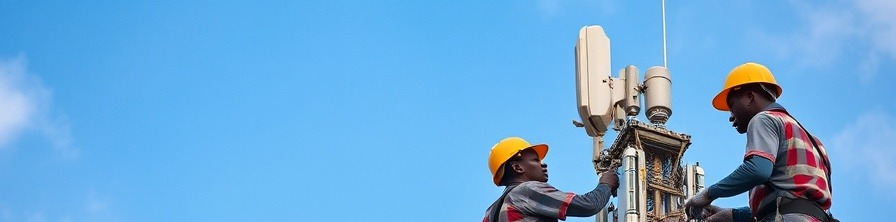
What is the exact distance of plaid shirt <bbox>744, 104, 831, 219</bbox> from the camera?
29.2ft

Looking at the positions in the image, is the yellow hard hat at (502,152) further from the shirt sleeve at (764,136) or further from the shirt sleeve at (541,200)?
the shirt sleeve at (764,136)

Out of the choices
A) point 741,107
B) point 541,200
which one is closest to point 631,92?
point 541,200

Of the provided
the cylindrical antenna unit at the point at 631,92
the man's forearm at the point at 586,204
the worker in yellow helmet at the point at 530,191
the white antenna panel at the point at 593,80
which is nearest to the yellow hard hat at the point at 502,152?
the worker in yellow helmet at the point at 530,191

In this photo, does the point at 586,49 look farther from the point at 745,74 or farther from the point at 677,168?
the point at 745,74

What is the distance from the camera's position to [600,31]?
32875 mm

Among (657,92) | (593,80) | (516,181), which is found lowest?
(516,181)

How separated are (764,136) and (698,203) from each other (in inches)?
29.4

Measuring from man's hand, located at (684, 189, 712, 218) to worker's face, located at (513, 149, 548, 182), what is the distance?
185 cm

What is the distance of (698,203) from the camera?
949cm

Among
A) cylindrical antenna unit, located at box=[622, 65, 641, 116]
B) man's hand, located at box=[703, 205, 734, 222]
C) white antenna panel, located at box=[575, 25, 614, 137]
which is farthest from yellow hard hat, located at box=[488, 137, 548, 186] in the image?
cylindrical antenna unit, located at box=[622, 65, 641, 116]

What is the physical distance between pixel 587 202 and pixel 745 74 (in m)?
1.60

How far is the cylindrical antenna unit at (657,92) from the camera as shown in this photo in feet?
116

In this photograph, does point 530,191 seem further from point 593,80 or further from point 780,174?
point 593,80

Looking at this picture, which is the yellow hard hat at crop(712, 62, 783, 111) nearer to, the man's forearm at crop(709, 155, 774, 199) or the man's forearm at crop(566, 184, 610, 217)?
the man's forearm at crop(709, 155, 774, 199)
